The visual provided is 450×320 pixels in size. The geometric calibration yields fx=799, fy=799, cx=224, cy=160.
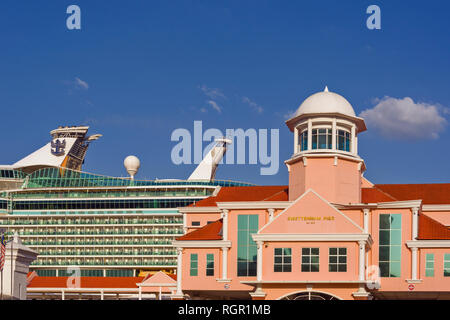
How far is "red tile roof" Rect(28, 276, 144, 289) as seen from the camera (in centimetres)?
14112

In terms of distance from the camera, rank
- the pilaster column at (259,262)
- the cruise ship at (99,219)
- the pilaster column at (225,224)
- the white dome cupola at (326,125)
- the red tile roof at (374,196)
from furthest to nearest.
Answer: the cruise ship at (99,219)
the pilaster column at (225,224)
the red tile roof at (374,196)
the white dome cupola at (326,125)
the pilaster column at (259,262)

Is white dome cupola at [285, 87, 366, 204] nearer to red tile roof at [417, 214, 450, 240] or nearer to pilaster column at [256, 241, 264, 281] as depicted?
red tile roof at [417, 214, 450, 240]

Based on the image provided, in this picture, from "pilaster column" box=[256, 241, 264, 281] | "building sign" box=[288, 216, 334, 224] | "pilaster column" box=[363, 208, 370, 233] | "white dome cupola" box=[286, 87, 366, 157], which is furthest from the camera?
"white dome cupola" box=[286, 87, 366, 157]

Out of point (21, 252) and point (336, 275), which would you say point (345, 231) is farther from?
point (21, 252)

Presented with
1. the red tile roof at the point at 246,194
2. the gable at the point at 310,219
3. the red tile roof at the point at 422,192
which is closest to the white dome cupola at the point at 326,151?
the gable at the point at 310,219

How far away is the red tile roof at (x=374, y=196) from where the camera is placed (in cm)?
6328

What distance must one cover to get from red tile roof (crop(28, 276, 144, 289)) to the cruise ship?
213 inches

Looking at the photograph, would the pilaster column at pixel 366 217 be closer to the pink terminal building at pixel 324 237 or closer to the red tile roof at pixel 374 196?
the pink terminal building at pixel 324 237

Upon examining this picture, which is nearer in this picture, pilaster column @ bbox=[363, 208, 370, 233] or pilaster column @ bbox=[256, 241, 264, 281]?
pilaster column @ bbox=[256, 241, 264, 281]

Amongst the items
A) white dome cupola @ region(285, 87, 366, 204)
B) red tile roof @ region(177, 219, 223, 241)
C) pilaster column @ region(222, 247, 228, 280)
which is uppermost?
white dome cupola @ region(285, 87, 366, 204)

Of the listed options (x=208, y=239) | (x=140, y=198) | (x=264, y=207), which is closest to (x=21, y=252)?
(x=208, y=239)

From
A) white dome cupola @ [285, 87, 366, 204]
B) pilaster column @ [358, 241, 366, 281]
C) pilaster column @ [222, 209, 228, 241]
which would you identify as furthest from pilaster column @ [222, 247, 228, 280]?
pilaster column @ [358, 241, 366, 281]
